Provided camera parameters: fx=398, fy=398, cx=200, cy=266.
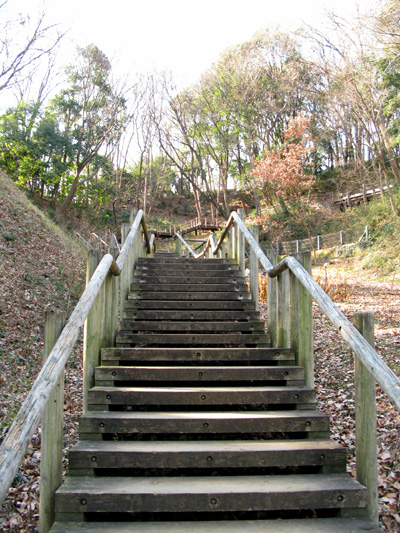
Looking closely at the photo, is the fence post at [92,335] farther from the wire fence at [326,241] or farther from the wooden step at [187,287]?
the wire fence at [326,241]

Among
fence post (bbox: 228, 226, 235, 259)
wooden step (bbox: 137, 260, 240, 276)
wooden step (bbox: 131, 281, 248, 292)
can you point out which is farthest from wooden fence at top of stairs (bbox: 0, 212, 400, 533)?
fence post (bbox: 228, 226, 235, 259)

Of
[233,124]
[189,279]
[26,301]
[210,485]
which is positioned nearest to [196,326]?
[189,279]

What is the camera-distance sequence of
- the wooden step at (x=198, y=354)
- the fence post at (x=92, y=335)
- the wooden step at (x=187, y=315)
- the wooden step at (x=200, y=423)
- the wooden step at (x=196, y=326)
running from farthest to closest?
the wooden step at (x=187, y=315), the wooden step at (x=196, y=326), the wooden step at (x=198, y=354), the fence post at (x=92, y=335), the wooden step at (x=200, y=423)

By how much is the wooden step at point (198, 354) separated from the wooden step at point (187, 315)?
1.01 metres

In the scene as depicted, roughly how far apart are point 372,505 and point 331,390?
229 centimetres

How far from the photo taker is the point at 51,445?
7.76 feet

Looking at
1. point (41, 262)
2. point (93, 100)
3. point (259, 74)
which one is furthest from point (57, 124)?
point (41, 262)

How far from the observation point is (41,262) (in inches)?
366

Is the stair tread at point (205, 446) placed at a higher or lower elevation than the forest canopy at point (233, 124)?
lower

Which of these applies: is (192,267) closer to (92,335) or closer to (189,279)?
(189,279)

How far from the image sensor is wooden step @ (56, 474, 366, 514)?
228 cm

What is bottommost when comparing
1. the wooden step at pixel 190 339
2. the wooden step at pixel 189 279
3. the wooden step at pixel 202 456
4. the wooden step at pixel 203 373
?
the wooden step at pixel 202 456

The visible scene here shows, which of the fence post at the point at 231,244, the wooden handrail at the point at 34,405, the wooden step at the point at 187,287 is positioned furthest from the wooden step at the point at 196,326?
the fence post at the point at 231,244

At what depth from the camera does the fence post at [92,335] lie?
3.21 m
